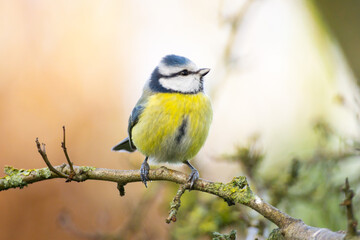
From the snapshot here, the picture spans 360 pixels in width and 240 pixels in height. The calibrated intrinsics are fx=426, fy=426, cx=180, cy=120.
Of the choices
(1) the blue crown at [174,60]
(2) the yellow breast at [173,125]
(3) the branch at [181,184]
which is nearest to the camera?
(3) the branch at [181,184]

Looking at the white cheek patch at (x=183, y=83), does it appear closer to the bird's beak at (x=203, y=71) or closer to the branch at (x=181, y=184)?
the bird's beak at (x=203, y=71)

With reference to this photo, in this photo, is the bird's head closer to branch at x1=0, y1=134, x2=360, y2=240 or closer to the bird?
the bird

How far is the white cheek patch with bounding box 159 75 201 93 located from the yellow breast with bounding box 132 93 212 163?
8 cm

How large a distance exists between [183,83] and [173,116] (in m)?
0.40

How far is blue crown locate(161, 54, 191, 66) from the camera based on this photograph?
11.2 ft

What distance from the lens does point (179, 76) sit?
3.40 metres

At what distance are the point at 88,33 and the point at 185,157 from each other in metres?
3.71

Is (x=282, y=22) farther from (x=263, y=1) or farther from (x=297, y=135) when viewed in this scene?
(x=297, y=135)

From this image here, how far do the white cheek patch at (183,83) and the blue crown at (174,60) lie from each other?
0.12m

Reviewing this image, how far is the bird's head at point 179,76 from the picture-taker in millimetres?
3340

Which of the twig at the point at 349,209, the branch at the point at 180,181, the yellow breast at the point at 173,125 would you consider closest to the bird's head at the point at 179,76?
the yellow breast at the point at 173,125

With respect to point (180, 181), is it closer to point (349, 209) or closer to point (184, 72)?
point (349, 209)

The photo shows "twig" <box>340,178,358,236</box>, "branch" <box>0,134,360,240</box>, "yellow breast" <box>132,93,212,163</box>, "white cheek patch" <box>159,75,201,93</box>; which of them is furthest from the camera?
"white cheek patch" <box>159,75,201,93</box>

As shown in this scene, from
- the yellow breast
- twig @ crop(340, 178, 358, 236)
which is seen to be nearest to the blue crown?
the yellow breast
